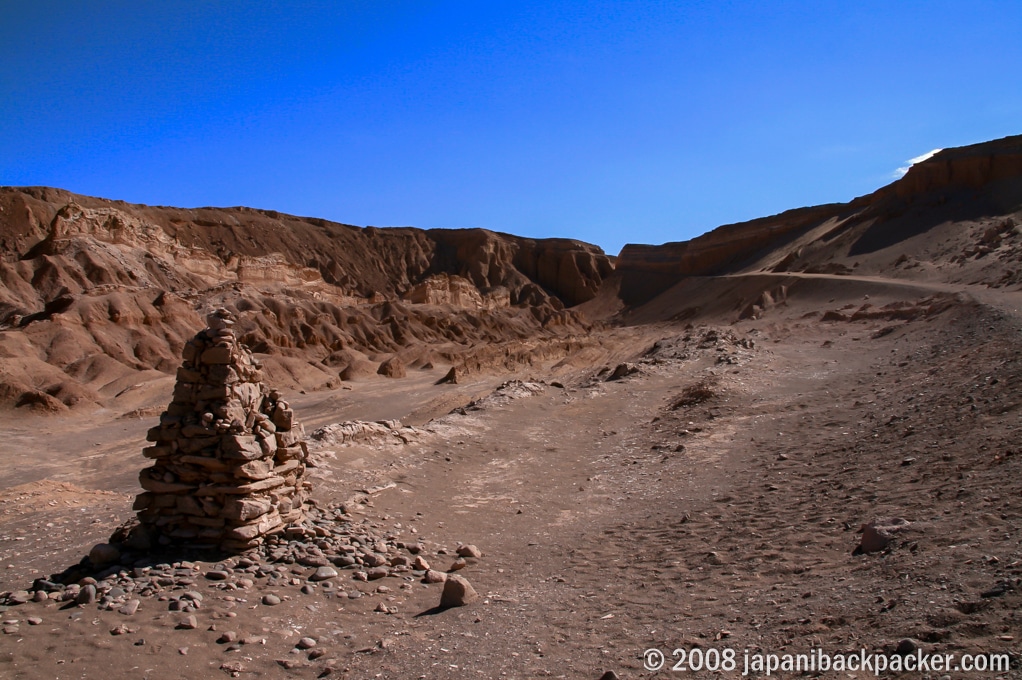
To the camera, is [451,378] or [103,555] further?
[451,378]

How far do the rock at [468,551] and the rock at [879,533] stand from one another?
13.2ft

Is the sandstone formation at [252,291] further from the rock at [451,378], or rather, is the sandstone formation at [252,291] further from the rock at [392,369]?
the rock at [451,378]

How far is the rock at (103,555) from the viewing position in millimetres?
6426

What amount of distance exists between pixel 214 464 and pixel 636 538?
4.84 m

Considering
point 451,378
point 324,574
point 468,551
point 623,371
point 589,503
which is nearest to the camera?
point 324,574

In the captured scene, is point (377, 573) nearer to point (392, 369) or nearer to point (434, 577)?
point (434, 577)

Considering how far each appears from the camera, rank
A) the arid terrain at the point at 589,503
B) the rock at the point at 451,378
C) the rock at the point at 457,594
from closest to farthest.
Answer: the arid terrain at the point at 589,503 → the rock at the point at 457,594 → the rock at the point at 451,378

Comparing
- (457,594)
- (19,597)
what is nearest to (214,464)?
(19,597)

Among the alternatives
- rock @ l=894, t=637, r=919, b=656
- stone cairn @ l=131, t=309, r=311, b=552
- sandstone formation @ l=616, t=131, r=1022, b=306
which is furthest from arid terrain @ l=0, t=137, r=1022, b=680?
sandstone formation @ l=616, t=131, r=1022, b=306

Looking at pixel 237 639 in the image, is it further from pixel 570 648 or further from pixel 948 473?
pixel 948 473

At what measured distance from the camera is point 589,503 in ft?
33.6

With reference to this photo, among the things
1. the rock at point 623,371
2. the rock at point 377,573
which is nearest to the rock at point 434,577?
the rock at point 377,573

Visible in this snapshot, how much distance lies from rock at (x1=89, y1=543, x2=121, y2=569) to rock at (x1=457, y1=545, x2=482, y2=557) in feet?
11.6

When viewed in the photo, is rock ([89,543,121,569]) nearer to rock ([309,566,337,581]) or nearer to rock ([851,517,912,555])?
rock ([309,566,337,581])
